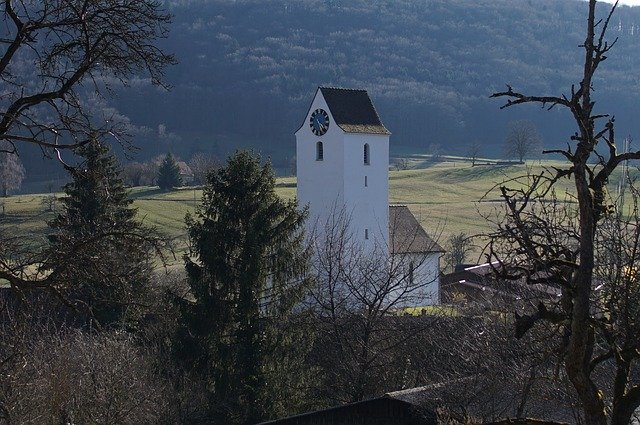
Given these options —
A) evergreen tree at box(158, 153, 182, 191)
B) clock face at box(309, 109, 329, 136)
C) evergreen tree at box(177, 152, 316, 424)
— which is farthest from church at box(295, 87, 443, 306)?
evergreen tree at box(158, 153, 182, 191)

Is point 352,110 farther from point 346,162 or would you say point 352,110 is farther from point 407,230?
point 407,230

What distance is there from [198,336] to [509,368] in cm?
1444

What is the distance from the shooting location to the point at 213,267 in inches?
1318

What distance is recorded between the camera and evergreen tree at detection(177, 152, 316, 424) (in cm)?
3209

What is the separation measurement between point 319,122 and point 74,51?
4988 cm

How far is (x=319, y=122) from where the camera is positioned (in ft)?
194

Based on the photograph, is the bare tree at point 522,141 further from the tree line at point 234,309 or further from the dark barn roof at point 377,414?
the dark barn roof at point 377,414

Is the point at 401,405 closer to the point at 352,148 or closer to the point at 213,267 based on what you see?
the point at 213,267

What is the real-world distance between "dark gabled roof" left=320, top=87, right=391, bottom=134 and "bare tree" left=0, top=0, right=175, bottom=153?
4891cm

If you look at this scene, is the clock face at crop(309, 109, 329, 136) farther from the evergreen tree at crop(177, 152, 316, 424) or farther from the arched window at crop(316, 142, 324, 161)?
the evergreen tree at crop(177, 152, 316, 424)

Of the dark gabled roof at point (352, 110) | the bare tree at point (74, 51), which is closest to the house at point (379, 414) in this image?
the bare tree at point (74, 51)

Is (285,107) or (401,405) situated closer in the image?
(401,405)

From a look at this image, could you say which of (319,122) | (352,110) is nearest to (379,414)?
(319,122)

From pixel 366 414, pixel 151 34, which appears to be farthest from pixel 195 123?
pixel 151 34
